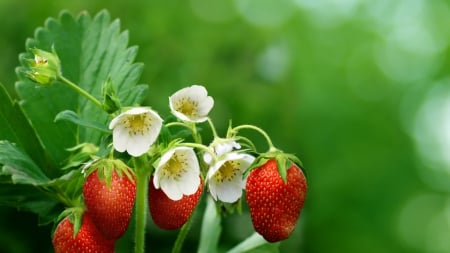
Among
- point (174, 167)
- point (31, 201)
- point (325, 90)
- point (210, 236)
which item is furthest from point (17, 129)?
point (325, 90)

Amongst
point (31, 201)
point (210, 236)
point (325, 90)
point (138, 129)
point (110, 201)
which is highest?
point (138, 129)

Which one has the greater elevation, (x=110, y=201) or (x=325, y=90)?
(x=110, y=201)

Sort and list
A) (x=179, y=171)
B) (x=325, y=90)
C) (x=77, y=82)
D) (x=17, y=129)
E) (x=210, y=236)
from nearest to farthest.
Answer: (x=179, y=171), (x=17, y=129), (x=77, y=82), (x=210, y=236), (x=325, y=90)

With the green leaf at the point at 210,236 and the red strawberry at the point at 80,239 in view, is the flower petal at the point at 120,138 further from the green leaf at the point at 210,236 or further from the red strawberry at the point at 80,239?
the green leaf at the point at 210,236

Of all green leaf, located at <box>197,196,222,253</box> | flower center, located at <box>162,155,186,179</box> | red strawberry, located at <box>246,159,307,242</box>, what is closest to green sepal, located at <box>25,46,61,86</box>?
flower center, located at <box>162,155,186,179</box>

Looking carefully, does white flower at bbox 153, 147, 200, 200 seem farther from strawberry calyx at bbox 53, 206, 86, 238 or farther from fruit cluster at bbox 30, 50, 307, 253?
strawberry calyx at bbox 53, 206, 86, 238

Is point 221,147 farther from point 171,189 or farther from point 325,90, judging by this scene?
point 325,90
